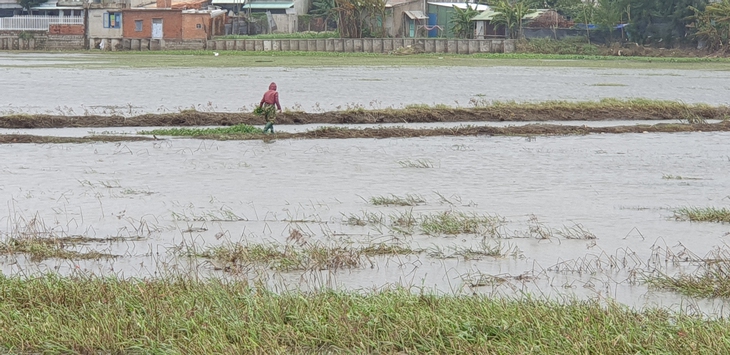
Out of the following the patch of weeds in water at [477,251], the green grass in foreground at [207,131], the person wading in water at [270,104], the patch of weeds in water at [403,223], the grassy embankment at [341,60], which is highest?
the grassy embankment at [341,60]

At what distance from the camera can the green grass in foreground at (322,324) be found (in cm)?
603

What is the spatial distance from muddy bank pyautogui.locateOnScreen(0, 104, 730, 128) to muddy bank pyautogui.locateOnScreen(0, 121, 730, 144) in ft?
5.38

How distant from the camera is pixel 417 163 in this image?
16.5 meters

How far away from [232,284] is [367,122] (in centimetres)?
1560

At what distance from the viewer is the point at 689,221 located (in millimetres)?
11414

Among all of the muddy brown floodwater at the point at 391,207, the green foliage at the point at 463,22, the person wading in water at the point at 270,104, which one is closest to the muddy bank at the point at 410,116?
the muddy brown floodwater at the point at 391,207

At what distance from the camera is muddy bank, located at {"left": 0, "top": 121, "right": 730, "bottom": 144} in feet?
61.7

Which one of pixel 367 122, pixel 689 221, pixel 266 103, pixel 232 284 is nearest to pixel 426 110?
pixel 367 122

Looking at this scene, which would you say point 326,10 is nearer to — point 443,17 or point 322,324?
point 443,17

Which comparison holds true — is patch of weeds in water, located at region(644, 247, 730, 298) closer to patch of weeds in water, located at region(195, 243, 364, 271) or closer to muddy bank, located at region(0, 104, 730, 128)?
patch of weeds in water, located at region(195, 243, 364, 271)

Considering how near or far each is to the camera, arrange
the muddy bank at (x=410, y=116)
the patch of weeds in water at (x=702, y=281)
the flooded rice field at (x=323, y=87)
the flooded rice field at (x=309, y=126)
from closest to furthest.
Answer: the patch of weeds in water at (x=702, y=281), the flooded rice field at (x=309, y=126), the muddy bank at (x=410, y=116), the flooded rice field at (x=323, y=87)

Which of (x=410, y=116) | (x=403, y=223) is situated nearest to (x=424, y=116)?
(x=410, y=116)

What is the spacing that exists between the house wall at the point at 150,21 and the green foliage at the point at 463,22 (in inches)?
787

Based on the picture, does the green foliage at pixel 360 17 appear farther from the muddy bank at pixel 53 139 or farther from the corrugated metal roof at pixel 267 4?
the muddy bank at pixel 53 139
